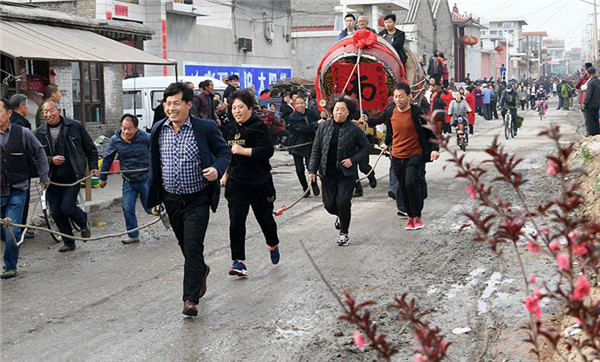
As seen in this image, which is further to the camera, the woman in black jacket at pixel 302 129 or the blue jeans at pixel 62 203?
the woman in black jacket at pixel 302 129

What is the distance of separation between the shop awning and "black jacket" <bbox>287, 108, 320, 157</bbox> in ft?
11.9

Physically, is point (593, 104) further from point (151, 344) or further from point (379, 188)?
point (151, 344)

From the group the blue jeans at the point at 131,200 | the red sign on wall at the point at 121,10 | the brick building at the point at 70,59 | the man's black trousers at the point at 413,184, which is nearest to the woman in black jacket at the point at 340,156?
the man's black trousers at the point at 413,184

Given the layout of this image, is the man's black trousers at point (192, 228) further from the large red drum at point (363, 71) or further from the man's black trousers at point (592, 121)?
the man's black trousers at point (592, 121)

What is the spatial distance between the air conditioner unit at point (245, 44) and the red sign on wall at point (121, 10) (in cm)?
820

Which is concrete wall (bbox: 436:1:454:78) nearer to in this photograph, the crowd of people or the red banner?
the red banner

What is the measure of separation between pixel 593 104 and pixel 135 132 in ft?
45.9

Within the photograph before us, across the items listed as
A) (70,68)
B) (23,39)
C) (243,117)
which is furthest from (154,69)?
(243,117)

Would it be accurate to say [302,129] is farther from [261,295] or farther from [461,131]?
[461,131]

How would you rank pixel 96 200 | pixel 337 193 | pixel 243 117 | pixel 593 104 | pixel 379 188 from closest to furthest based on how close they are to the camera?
pixel 243 117 → pixel 337 193 → pixel 96 200 → pixel 379 188 → pixel 593 104

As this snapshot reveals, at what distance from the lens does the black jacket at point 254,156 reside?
7.89 m


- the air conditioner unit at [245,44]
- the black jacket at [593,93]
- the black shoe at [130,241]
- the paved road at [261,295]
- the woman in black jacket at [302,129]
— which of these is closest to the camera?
the paved road at [261,295]

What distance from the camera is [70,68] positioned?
55.9 feet

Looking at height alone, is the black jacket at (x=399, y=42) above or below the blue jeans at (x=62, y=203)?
above
